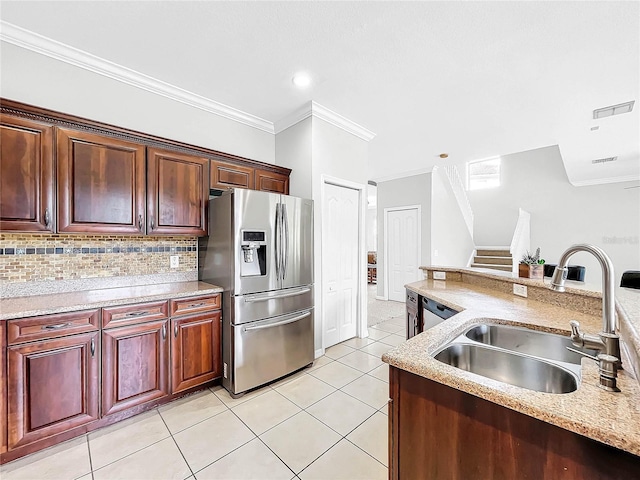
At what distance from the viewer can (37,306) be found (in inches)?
69.1

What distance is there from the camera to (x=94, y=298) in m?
2.03

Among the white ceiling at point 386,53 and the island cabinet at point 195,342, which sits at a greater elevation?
the white ceiling at point 386,53

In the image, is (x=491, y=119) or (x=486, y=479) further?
(x=491, y=119)

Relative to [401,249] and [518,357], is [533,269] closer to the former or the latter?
[518,357]

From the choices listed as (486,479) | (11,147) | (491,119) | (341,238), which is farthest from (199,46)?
(491,119)

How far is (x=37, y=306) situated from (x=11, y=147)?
1038 mm

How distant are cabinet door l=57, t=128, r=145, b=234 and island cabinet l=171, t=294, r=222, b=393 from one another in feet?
2.52

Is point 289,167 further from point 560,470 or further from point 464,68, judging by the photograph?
point 560,470

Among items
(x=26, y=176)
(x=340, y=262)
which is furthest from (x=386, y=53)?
(x=26, y=176)

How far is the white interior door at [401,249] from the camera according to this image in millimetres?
5639

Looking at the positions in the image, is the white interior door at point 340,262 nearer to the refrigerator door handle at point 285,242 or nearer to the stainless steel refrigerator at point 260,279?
the stainless steel refrigerator at point 260,279

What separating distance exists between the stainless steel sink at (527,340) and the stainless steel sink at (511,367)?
190 mm

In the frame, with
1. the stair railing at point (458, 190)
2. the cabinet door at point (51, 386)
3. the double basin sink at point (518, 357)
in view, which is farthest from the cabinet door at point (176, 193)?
the stair railing at point (458, 190)

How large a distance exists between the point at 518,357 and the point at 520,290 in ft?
4.07
